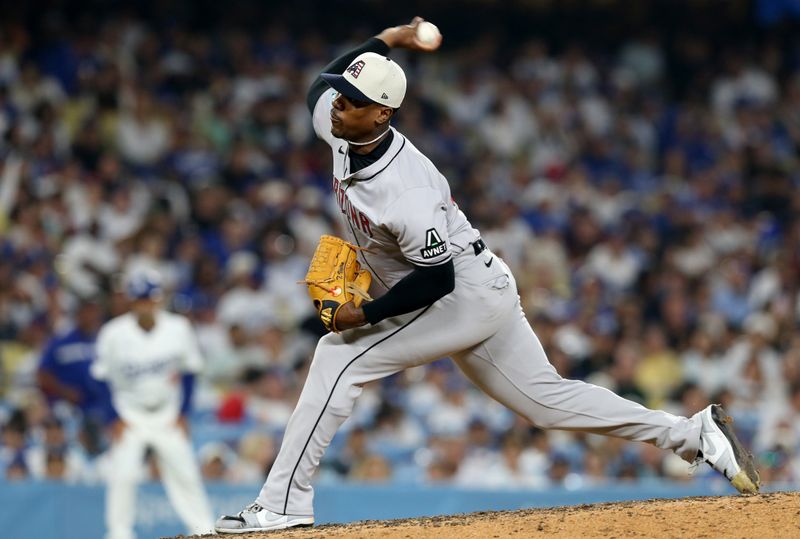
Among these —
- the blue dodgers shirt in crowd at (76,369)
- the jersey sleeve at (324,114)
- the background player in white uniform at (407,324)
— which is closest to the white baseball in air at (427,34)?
the background player in white uniform at (407,324)

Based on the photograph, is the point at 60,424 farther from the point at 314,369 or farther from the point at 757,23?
the point at 757,23

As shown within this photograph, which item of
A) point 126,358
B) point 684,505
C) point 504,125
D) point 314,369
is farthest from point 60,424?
point 504,125

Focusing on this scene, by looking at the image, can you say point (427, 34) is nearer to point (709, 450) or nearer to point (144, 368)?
point (709, 450)

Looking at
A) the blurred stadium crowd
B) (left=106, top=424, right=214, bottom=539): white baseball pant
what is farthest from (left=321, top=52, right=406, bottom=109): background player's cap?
the blurred stadium crowd

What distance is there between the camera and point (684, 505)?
455cm

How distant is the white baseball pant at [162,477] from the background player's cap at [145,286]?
0.90 meters

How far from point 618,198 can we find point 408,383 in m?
3.91

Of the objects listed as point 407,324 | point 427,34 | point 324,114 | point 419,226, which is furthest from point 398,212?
point 427,34

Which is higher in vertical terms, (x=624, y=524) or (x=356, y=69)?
(x=356, y=69)

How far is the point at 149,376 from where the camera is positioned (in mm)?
8328

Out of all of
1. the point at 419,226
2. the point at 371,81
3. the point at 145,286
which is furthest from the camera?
the point at 145,286

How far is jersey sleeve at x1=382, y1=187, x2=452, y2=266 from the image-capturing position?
418 cm

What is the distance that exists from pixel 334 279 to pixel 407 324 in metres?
0.32

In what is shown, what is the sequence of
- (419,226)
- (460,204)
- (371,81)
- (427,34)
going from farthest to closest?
(460,204) < (427,34) < (371,81) < (419,226)
